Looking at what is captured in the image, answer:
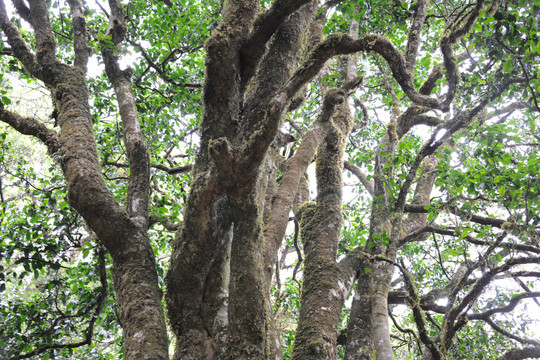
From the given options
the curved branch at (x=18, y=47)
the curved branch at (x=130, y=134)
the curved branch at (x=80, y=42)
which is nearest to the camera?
the curved branch at (x=130, y=134)

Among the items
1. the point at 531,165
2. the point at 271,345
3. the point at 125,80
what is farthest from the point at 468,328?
the point at 125,80

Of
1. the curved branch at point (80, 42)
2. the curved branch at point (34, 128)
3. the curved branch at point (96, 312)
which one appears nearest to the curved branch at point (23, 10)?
the curved branch at point (80, 42)

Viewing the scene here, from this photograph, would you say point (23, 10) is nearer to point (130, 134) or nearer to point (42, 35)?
point (42, 35)

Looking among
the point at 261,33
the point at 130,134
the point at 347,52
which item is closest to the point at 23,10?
the point at 130,134

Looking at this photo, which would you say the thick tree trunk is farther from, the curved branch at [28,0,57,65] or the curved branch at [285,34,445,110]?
the curved branch at [28,0,57,65]

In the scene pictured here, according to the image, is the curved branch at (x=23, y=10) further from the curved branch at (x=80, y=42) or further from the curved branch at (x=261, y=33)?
the curved branch at (x=261, y=33)

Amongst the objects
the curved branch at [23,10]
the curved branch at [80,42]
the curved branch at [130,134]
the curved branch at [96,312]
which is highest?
the curved branch at [23,10]

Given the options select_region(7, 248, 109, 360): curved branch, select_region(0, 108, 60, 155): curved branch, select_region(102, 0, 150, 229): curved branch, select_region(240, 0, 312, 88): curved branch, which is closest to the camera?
select_region(240, 0, 312, 88): curved branch

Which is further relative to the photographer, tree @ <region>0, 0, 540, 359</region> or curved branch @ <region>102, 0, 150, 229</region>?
curved branch @ <region>102, 0, 150, 229</region>

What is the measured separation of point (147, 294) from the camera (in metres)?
2.87

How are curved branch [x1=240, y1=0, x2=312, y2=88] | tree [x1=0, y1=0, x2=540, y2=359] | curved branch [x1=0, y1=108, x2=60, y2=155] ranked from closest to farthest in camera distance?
tree [x1=0, y1=0, x2=540, y2=359]
curved branch [x1=240, y1=0, x2=312, y2=88]
curved branch [x1=0, y1=108, x2=60, y2=155]

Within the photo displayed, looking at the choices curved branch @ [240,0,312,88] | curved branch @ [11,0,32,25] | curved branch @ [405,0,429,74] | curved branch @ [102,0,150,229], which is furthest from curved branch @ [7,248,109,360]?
curved branch @ [405,0,429,74]

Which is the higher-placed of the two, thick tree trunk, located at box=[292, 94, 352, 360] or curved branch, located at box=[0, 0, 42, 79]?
curved branch, located at box=[0, 0, 42, 79]

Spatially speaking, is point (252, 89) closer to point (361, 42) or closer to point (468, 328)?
point (361, 42)
